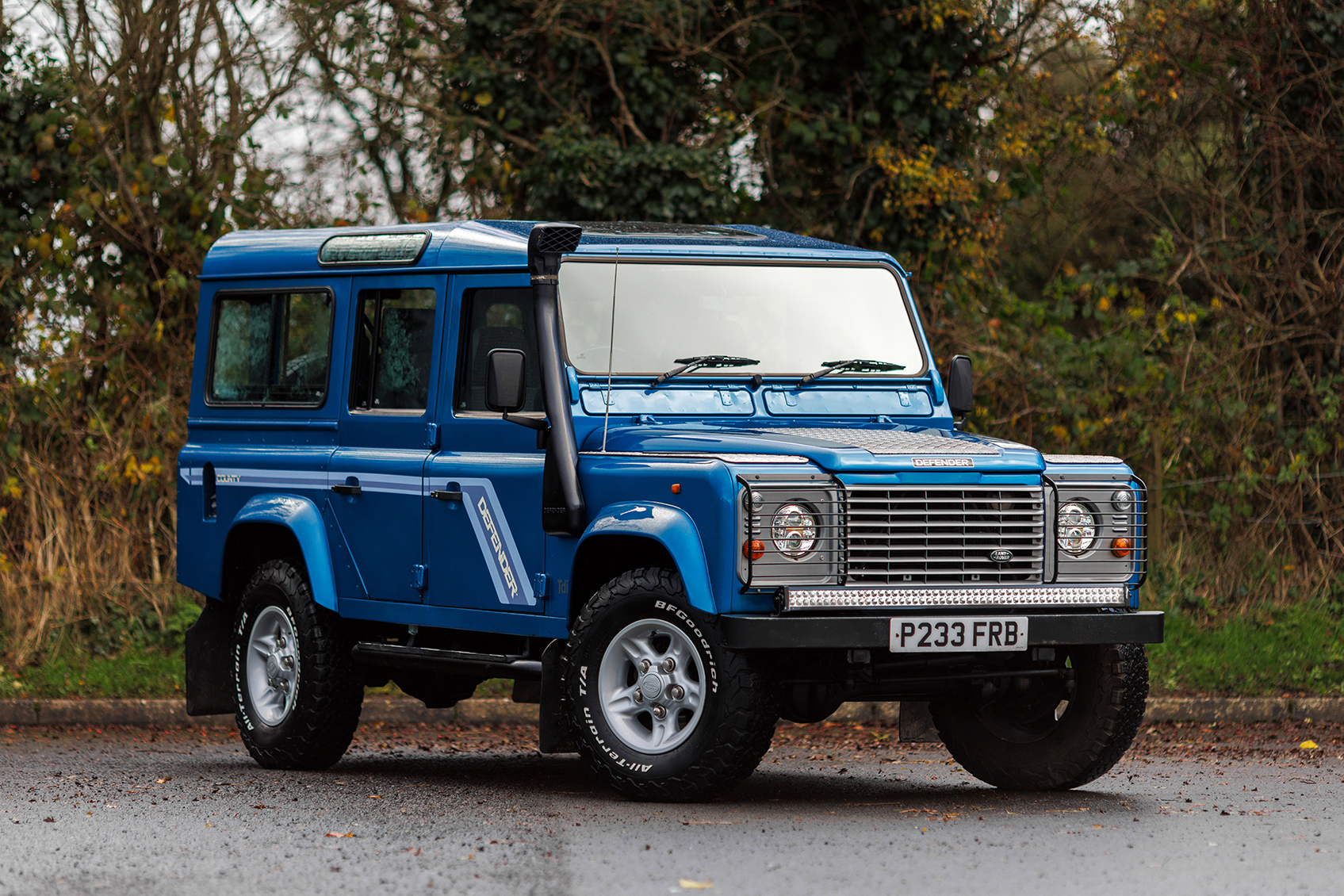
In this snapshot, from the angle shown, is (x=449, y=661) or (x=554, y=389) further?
(x=449, y=661)

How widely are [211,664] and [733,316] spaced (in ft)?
12.5

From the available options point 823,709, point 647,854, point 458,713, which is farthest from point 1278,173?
point 647,854

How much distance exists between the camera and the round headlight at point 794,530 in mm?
7570

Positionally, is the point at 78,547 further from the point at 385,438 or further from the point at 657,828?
the point at 657,828

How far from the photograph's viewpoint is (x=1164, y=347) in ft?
52.6

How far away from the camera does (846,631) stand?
750cm

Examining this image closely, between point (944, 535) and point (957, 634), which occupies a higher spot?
point (944, 535)

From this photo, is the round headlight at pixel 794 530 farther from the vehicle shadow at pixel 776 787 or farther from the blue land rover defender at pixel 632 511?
the vehicle shadow at pixel 776 787

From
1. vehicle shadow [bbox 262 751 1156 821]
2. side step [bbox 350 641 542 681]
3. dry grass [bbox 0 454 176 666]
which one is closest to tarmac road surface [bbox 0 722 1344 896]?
vehicle shadow [bbox 262 751 1156 821]

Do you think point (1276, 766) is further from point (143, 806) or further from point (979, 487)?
point (143, 806)

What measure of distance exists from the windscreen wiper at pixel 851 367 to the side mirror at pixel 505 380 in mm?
1503

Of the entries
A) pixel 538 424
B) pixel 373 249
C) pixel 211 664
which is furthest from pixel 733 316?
pixel 211 664

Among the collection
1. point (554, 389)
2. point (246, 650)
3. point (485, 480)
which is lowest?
point (246, 650)

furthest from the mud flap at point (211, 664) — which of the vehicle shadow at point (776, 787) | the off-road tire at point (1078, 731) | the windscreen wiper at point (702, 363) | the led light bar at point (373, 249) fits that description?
the off-road tire at point (1078, 731)
